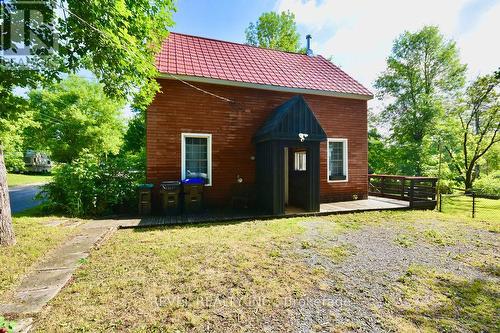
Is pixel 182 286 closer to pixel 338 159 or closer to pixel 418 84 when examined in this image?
pixel 338 159

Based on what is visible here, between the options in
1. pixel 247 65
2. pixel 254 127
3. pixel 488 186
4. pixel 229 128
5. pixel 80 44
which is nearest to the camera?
pixel 80 44

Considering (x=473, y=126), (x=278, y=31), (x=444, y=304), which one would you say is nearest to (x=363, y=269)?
(x=444, y=304)

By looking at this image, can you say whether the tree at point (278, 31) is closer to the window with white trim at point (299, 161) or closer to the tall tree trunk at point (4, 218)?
the window with white trim at point (299, 161)

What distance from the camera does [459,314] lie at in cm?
253

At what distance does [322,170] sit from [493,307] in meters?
6.86

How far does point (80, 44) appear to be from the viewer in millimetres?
4809

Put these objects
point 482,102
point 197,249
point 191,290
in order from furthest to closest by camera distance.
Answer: point 482,102 < point 197,249 < point 191,290

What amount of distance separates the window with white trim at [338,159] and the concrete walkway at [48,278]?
27.4 feet

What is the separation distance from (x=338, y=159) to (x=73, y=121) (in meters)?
20.5

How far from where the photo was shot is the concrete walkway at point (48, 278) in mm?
2365

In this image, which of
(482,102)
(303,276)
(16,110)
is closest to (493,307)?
(303,276)

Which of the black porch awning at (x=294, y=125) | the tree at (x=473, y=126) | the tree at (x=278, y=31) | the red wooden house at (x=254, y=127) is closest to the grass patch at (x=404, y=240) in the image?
the red wooden house at (x=254, y=127)

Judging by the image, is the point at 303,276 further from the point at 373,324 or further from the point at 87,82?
the point at 87,82

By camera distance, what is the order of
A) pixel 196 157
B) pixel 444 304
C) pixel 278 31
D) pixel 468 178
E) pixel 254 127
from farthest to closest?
pixel 278 31, pixel 468 178, pixel 254 127, pixel 196 157, pixel 444 304
